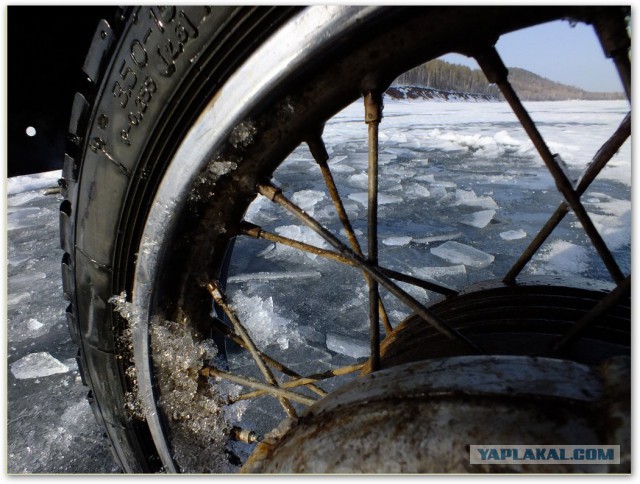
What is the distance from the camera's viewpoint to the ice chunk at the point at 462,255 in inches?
106

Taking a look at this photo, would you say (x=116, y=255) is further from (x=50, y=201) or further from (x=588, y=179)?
(x=50, y=201)

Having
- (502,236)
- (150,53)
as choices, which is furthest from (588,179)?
(502,236)

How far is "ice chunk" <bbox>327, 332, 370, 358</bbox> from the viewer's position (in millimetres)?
2006

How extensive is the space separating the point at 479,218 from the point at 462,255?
78cm

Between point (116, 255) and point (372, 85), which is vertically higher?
point (372, 85)

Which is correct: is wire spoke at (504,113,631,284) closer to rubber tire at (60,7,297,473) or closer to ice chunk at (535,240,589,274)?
rubber tire at (60,7,297,473)

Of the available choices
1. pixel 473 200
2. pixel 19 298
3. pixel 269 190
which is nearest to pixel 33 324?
pixel 19 298

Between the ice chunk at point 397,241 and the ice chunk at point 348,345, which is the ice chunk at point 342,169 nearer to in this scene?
the ice chunk at point 397,241

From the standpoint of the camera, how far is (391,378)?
667mm

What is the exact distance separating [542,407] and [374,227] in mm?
426

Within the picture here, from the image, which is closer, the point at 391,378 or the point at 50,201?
the point at 391,378

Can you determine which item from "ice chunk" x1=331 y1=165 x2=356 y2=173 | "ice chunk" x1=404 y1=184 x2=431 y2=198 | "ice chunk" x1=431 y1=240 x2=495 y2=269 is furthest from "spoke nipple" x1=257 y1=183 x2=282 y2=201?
"ice chunk" x1=331 y1=165 x2=356 y2=173

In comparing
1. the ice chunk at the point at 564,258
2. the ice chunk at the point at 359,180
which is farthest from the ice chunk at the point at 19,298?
the ice chunk at the point at 564,258

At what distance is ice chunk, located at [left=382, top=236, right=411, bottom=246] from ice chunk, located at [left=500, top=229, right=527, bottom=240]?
74cm
